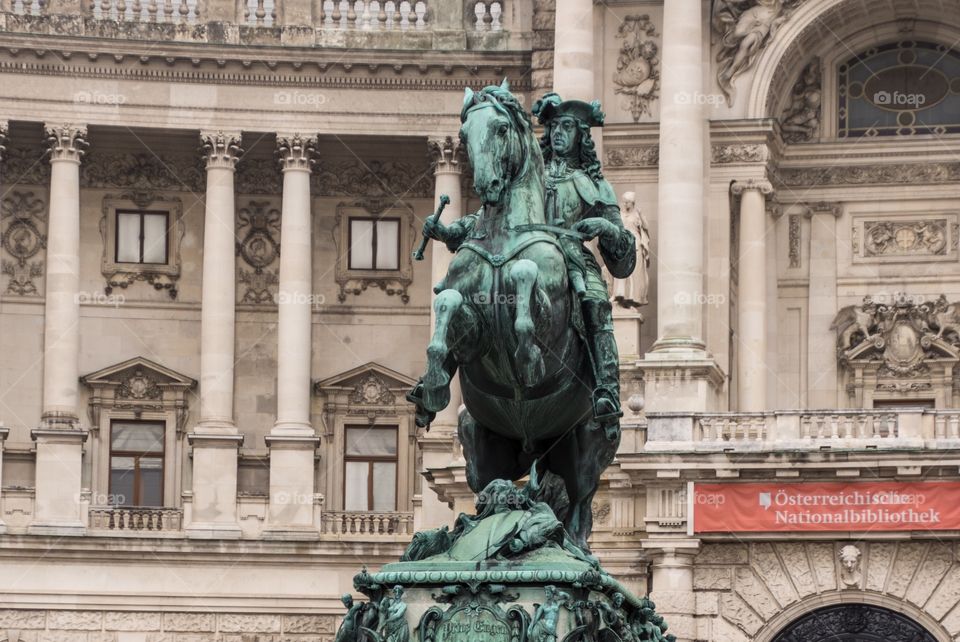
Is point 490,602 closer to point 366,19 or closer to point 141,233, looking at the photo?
point 366,19

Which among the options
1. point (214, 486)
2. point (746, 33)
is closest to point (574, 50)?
point (746, 33)

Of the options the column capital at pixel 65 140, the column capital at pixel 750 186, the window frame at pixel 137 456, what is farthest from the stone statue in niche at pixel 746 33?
the window frame at pixel 137 456

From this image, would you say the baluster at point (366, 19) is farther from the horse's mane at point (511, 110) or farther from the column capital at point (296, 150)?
the horse's mane at point (511, 110)

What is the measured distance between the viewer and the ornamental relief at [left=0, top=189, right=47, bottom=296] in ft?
168

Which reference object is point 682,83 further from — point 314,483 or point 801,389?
point 314,483

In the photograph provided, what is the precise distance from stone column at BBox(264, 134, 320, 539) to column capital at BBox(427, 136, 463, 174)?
88.4 inches

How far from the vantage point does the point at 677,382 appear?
44.1 meters

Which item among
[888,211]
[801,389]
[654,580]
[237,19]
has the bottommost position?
[654,580]

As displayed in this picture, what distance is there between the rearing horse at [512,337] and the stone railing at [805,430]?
1042 inches

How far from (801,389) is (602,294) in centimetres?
3486

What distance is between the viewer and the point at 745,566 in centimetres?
4147

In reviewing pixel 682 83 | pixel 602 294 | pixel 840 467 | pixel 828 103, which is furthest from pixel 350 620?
pixel 828 103

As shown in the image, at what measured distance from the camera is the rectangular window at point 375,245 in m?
52.3

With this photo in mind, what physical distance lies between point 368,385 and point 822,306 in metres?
8.85
